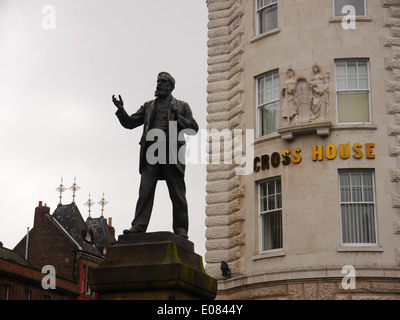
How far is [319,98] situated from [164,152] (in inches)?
522

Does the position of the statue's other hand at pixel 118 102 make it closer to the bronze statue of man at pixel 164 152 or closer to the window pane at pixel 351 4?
the bronze statue of man at pixel 164 152

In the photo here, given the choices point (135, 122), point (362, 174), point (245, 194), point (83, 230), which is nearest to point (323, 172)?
point (362, 174)

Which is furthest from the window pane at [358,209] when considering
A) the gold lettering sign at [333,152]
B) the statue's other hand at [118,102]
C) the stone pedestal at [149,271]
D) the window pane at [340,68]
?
the statue's other hand at [118,102]

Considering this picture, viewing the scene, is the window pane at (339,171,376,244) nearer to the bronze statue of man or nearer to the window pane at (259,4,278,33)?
the window pane at (259,4,278,33)

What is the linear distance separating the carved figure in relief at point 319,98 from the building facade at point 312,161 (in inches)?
1.4

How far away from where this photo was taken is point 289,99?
90.1 ft

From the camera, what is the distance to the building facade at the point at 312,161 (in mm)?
25703

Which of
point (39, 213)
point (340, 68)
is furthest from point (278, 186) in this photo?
point (39, 213)

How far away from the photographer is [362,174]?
26.5 metres

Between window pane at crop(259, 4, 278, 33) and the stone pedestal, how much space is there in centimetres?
1700

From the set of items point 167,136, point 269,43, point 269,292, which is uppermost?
point 269,43

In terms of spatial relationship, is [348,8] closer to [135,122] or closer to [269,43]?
[269,43]

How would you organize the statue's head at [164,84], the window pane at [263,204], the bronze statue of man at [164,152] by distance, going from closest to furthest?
the bronze statue of man at [164,152] → the statue's head at [164,84] → the window pane at [263,204]

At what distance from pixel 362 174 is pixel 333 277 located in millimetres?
3760
